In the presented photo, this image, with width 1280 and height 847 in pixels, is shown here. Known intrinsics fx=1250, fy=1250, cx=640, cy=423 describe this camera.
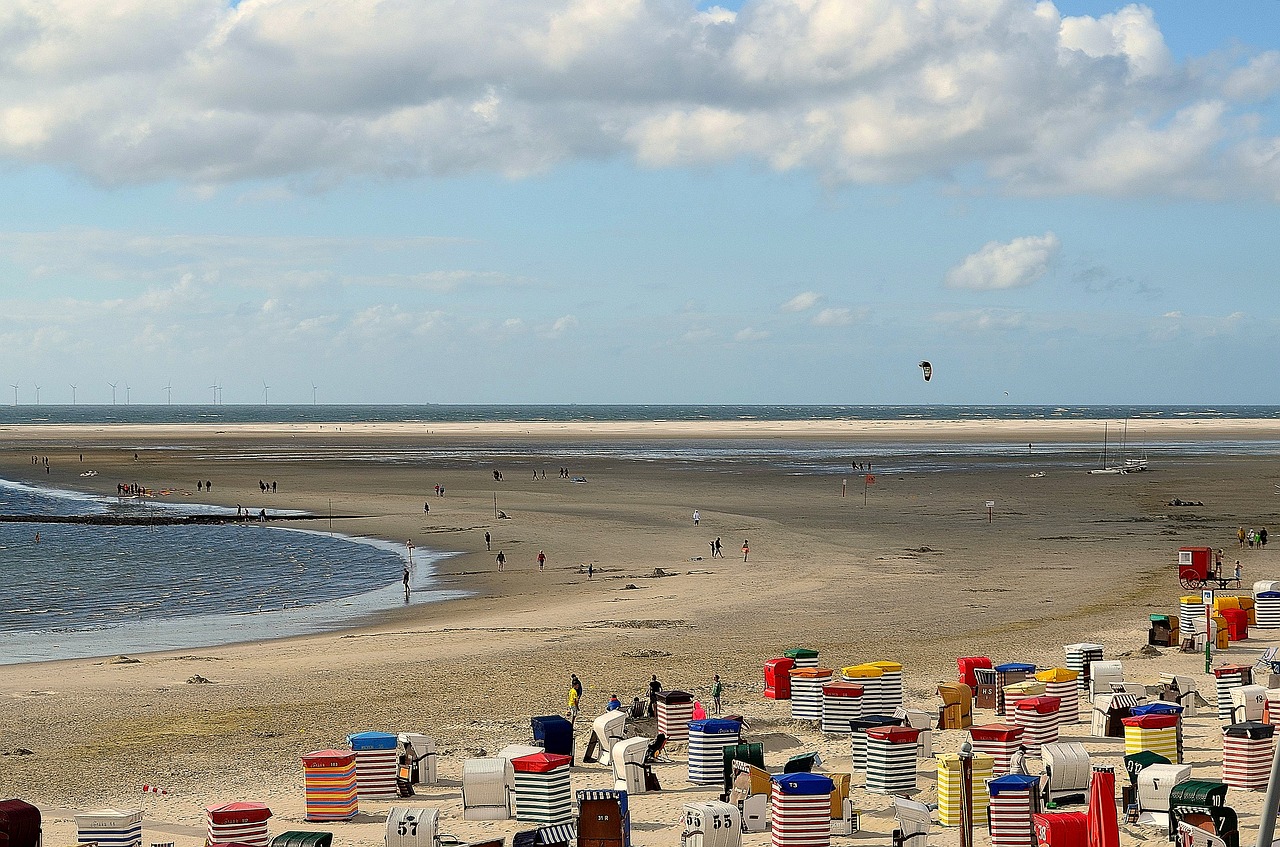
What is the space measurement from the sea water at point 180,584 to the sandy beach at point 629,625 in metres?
2.67

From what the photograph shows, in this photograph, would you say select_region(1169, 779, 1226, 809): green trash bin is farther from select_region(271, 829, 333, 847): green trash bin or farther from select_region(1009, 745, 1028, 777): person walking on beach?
select_region(271, 829, 333, 847): green trash bin

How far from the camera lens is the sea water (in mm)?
38406

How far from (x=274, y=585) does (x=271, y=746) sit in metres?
25.3

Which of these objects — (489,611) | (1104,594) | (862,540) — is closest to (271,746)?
(489,611)

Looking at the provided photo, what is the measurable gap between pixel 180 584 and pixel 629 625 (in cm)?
2068

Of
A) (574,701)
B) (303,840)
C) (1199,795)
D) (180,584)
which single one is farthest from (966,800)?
(180,584)

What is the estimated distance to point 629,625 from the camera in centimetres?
3766

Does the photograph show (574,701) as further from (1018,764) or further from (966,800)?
(966,800)

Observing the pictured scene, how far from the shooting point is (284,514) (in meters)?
73.2

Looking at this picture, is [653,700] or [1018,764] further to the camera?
[653,700]

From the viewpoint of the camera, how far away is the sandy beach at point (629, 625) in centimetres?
2247

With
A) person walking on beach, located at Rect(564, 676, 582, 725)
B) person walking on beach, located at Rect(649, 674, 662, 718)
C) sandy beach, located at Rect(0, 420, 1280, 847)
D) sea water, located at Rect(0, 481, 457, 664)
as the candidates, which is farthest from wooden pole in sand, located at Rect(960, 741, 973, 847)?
sea water, located at Rect(0, 481, 457, 664)

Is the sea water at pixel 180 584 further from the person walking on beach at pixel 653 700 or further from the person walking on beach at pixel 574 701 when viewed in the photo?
the person walking on beach at pixel 653 700

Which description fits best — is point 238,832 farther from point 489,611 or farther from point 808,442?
point 808,442
